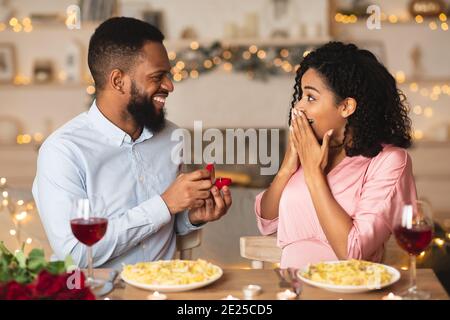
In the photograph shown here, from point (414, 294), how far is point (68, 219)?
2.84 feet

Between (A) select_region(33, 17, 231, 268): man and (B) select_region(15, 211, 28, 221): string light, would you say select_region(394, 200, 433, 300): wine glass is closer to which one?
(A) select_region(33, 17, 231, 268): man

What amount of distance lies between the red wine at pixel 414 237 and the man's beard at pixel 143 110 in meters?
0.89

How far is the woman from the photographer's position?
163 centimetres

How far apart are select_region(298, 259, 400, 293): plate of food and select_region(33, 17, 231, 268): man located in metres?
0.45

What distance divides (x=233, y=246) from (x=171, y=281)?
4.64ft

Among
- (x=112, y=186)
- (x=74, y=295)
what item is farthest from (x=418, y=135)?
(x=74, y=295)

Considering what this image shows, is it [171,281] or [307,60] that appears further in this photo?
[307,60]

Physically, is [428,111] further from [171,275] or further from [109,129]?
[171,275]

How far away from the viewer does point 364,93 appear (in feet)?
5.88

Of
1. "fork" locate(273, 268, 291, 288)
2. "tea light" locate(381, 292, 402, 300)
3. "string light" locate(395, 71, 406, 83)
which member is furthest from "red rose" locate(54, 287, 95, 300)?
"string light" locate(395, 71, 406, 83)

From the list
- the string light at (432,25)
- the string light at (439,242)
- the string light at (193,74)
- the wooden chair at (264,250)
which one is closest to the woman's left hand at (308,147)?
the wooden chair at (264,250)
